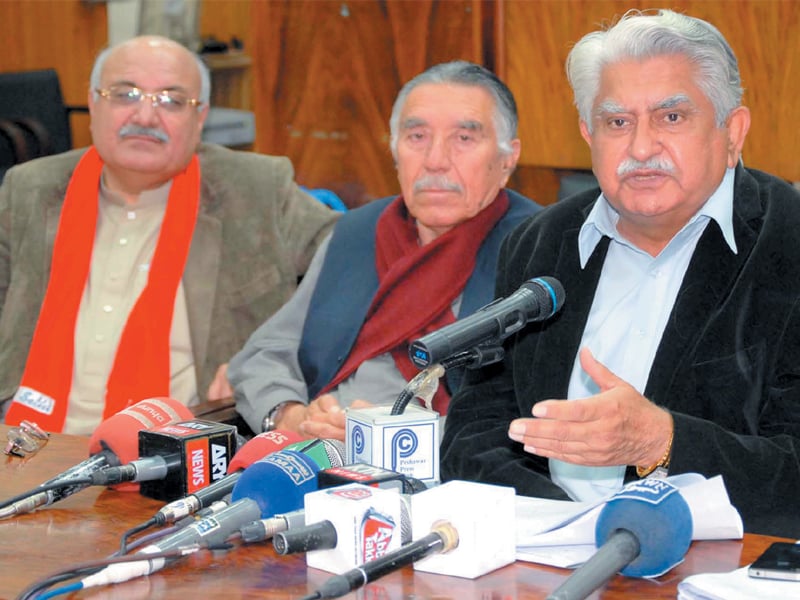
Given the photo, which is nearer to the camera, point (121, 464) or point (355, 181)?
point (121, 464)

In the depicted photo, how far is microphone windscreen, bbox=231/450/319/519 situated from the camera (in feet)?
4.77

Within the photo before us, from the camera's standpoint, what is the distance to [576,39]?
3221mm

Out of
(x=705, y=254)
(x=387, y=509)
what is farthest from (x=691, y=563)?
(x=705, y=254)

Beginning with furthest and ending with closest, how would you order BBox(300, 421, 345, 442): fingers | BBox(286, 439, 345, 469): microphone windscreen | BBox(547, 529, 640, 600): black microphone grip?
1. BBox(300, 421, 345, 442): fingers
2. BBox(286, 439, 345, 469): microphone windscreen
3. BBox(547, 529, 640, 600): black microphone grip

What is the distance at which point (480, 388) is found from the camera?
210 centimetres

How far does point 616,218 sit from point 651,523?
92 cm

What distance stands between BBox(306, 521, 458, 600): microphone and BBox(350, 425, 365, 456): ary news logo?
0.28 metres

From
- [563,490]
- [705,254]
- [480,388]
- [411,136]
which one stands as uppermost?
[411,136]

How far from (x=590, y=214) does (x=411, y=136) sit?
2.47 ft

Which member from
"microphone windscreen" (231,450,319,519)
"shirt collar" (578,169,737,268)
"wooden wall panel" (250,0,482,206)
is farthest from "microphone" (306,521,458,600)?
"wooden wall panel" (250,0,482,206)

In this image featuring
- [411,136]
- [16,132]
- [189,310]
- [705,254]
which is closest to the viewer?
[705,254]

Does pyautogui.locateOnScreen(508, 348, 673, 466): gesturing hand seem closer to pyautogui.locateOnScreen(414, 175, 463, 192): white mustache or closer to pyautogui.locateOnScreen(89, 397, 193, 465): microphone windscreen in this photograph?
pyautogui.locateOnScreen(89, 397, 193, 465): microphone windscreen

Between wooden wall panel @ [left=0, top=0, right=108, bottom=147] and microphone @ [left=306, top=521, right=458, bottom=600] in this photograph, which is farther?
wooden wall panel @ [left=0, top=0, right=108, bottom=147]

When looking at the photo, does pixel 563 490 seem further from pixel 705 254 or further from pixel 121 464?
pixel 121 464
